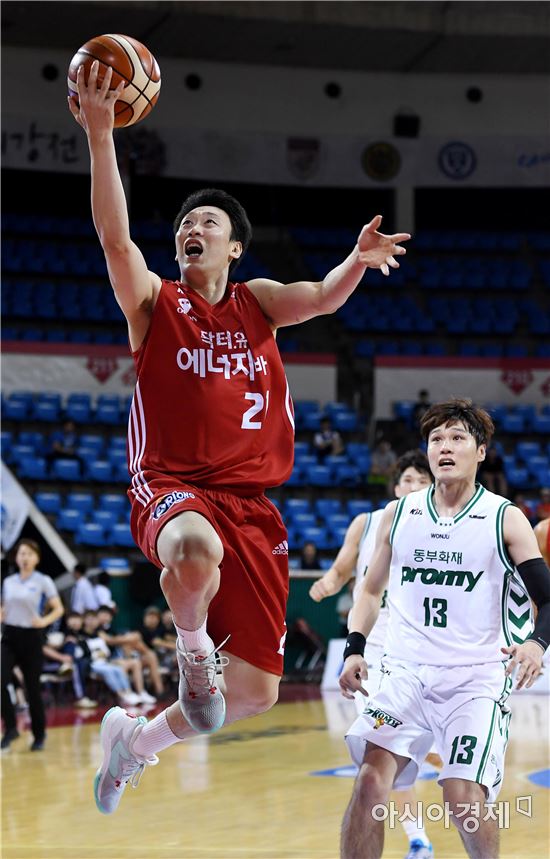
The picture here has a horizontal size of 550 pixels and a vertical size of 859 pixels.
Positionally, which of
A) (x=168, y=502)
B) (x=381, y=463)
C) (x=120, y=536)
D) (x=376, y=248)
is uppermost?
(x=376, y=248)

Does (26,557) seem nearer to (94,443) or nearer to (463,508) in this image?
(463,508)

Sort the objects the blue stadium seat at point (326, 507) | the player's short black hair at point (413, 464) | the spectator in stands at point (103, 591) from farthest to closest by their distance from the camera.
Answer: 1. the blue stadium seat at point (326, 507)
2. the spectator in stands at point (103, 591)
3. the player's short black hair at point (413, 464)

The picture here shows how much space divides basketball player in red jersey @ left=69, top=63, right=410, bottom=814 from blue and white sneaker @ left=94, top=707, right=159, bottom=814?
0.55 ft

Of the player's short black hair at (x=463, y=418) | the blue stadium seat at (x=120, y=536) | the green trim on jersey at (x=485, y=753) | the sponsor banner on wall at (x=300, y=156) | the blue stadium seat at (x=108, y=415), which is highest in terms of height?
the sponsor banner on wall at (x=300, y=156)

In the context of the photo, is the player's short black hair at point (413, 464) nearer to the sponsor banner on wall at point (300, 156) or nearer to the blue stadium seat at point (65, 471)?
the blue stadium seat at point (65, 471)

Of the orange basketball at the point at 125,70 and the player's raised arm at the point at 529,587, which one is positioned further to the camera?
the player's raised arm at the point at 529,587

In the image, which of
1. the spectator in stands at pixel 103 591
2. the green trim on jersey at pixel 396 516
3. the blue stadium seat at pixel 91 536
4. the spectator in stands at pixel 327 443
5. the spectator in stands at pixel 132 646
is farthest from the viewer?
the spectator in stands at pixel 327 443

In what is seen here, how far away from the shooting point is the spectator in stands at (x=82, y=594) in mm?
15547

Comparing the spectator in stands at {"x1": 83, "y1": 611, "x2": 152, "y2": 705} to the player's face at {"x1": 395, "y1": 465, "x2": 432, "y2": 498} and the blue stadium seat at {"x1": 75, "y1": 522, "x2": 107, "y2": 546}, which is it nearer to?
the blue stadium seat at {"x1": 75, "y1": 522, "x2": 107, "y2": 546}

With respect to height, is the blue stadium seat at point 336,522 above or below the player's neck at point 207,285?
below

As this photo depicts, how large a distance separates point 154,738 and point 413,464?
291 cm

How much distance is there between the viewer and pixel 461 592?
519cm

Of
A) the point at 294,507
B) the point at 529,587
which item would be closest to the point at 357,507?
the point at 294,507

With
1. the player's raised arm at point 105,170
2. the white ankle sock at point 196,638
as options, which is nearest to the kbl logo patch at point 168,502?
the white ankle sock at point 196,638
